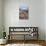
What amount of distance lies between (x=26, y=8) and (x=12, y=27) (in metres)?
0.64

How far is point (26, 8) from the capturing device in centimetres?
339

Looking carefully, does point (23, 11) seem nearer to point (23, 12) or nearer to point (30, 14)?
point (23, 12)

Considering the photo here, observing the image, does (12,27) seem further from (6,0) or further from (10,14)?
(6,0)

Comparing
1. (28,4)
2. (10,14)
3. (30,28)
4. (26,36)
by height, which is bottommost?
(26,36)

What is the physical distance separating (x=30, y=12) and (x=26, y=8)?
0.15 m

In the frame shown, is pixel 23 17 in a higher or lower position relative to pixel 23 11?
lower

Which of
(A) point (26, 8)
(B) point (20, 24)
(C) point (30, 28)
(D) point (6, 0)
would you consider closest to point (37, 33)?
(C) point (30, 28)

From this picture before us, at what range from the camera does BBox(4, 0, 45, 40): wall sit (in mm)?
3373

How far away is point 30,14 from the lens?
341cm

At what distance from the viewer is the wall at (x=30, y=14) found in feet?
11.1

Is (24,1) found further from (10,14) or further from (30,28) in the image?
(30,28)

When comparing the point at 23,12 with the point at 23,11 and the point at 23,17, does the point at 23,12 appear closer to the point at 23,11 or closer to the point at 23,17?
the point at 23,11

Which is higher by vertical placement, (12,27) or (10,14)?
(10,14)

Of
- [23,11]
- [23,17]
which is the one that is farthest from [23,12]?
[23,17]
